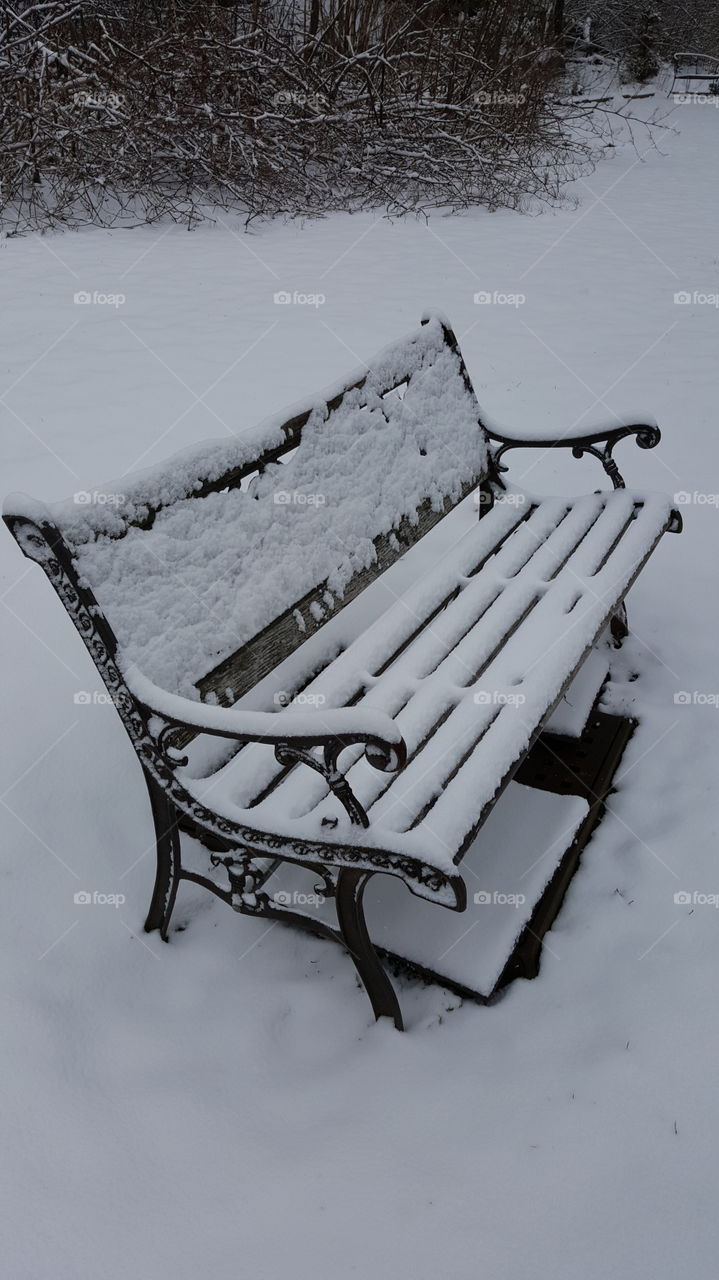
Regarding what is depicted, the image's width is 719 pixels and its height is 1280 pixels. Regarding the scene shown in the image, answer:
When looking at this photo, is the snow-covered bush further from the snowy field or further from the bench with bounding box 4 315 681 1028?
the bench with bounding box 4 315 681 1028

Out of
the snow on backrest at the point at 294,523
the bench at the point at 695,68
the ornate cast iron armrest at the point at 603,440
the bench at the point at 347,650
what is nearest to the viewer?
the bench at the point at 347,650

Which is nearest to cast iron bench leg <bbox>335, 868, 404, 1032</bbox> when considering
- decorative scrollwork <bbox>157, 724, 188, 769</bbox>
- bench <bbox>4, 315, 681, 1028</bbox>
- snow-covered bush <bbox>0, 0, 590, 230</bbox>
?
bench <bbox>4, 315, 681, 1028</bbox>

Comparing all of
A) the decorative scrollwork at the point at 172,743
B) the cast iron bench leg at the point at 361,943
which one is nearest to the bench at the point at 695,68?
the decorative scrollwork at the point at 172,743

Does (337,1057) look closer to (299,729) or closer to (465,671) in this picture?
Result: (299,729)

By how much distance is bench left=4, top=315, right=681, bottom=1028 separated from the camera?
186 centimetres

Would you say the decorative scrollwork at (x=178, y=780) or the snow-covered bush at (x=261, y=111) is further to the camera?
the snow-covered bush at (x=261, y=111)

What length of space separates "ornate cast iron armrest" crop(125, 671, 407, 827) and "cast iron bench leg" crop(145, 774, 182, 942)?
0.73 ft

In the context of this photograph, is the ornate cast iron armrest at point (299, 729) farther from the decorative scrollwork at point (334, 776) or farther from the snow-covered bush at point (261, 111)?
the snow-covered bush at point (261, 111)

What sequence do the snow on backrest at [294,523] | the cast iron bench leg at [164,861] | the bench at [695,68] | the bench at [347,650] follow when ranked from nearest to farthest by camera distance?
the bench at [347,650], the snow on backrest at [294,523], the cast iron bench leg at [164,861], the bench at [695,68]

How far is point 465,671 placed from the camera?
2.44 m

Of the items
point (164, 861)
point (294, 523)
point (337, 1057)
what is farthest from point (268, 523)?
point (337, 1057)

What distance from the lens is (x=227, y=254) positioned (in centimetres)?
805

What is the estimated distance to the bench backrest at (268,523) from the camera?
194 centimetres

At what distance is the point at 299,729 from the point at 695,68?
25.0 meters
